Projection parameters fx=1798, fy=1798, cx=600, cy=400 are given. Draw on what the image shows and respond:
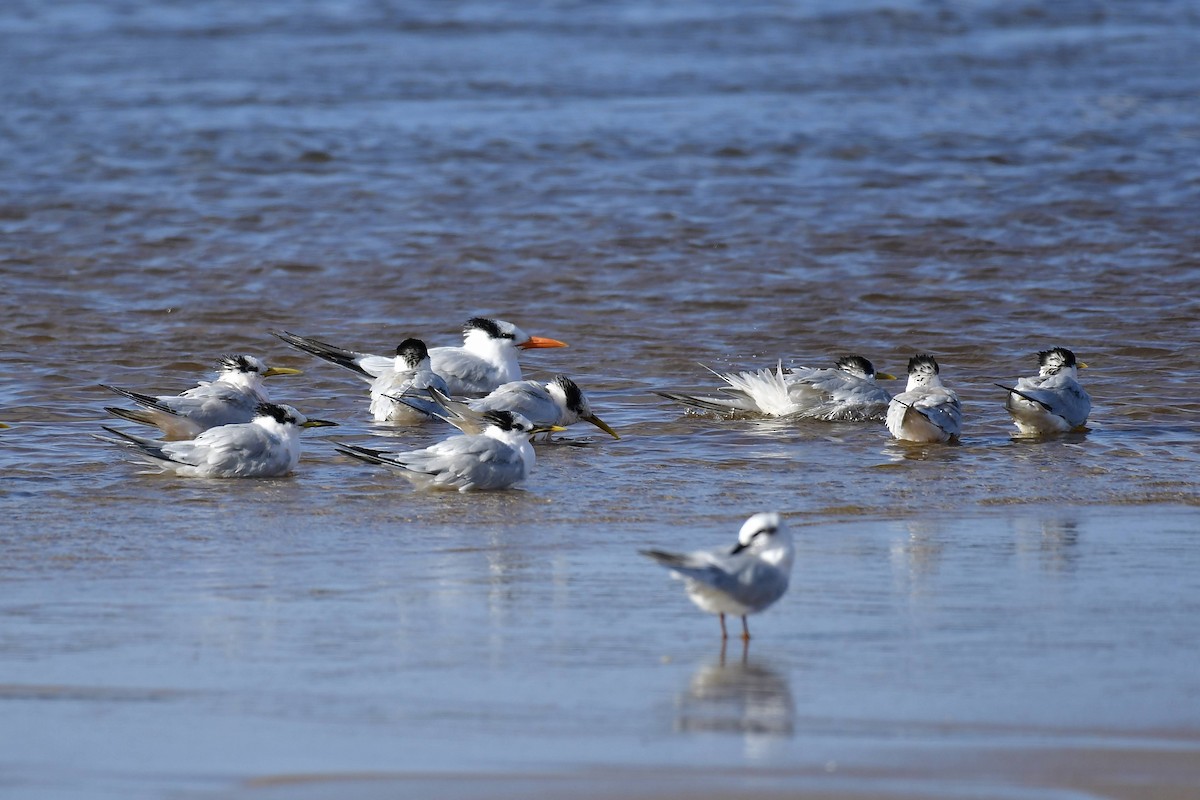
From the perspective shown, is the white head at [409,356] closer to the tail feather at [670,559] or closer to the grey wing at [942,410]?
the grey wing at [942,410]

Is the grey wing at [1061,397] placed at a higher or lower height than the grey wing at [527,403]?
higher

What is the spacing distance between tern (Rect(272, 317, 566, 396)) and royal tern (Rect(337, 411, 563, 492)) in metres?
2.26

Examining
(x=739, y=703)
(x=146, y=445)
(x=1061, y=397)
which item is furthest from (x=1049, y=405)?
(x=739, y=703)

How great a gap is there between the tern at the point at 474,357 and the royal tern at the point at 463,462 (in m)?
2.26

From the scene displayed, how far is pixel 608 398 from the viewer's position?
30.6 ft

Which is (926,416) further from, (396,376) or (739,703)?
(739,703)

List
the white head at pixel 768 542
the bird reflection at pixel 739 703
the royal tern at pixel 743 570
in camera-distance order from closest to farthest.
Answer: the bird reflection at pixel 739 703 → the royal tern at pixel 743 570 → the white head at pixel 768 542

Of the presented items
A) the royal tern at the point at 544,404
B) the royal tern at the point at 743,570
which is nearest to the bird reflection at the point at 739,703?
the royal tern at the point at 743,570

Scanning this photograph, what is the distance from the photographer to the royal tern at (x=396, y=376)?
8852mm

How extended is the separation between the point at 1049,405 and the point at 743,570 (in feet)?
12.4

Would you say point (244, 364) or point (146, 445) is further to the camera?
point (244, 364)

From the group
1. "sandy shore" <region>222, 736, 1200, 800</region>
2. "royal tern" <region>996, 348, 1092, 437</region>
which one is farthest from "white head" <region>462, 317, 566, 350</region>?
"sandy shore" <region>222, 736, 1200, 800</region>

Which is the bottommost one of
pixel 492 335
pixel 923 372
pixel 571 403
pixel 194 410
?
pixel 194 410

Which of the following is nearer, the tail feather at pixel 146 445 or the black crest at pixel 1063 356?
the tail feather at pixel 146 445
